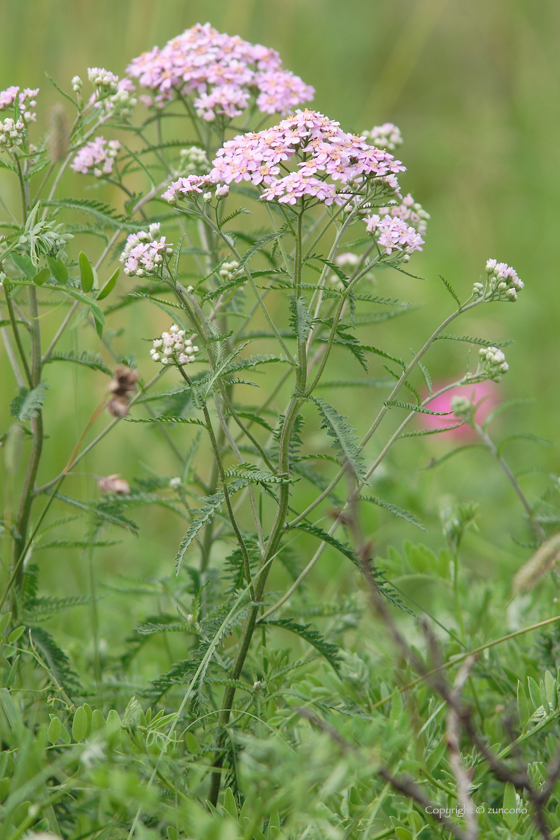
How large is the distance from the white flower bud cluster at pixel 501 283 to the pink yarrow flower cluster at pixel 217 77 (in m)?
0.65

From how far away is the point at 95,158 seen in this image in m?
1.71

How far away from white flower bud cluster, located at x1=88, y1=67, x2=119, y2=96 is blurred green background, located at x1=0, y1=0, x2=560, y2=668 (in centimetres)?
149

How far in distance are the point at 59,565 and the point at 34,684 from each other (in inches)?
46.3

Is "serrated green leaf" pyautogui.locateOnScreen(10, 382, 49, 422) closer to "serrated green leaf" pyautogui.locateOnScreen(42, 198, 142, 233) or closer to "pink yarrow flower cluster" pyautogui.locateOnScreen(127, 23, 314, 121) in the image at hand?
"serrated green leaf" pyautogui.locateOnScreen(42, 198, 142, 233)

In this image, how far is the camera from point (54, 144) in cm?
126

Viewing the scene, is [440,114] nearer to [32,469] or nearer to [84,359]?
[84,359]

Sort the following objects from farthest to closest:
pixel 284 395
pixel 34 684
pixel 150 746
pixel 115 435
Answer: pixel 284 395, pixel 115 435, pixel 34 684, pixel 150 746

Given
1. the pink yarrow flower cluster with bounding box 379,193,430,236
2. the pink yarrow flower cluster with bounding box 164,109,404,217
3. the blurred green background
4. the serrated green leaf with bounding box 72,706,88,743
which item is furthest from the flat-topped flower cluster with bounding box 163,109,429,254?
the blurred green background

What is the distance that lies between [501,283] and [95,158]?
3.10 feet

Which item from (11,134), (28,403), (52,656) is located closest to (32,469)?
(28,403)

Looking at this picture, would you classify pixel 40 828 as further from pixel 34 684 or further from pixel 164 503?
pixel 164 503

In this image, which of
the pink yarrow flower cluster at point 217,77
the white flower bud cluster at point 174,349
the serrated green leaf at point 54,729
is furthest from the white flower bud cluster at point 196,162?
the serrated green leaf at point 54,729

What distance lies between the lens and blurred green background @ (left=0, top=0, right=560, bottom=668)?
3406mm

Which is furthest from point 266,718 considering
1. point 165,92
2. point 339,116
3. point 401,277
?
point 339,116
